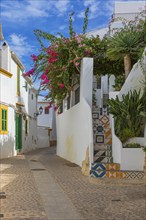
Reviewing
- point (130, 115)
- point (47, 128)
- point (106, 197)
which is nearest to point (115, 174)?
point (130, 115)

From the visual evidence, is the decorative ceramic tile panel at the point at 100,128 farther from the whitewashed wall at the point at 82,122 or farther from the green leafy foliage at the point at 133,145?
the green leafy foliage at the point at 133,145

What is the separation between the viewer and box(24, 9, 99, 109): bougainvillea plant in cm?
1269

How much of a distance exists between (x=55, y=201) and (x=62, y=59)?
7.78 meters

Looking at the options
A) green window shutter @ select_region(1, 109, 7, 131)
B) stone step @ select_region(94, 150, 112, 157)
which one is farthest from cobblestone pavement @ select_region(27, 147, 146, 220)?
green window shutter @ select_region(1, 109, 7, 131)

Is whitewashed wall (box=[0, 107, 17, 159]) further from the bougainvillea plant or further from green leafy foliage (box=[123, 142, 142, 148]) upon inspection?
green leafy foliage (box=[123, 142, 142, 148])

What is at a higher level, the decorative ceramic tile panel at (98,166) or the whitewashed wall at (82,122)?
the whitewashed wall at (82,122)

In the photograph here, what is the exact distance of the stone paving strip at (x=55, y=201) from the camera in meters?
5.23

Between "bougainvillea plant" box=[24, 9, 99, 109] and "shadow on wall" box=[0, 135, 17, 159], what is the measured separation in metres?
4.25

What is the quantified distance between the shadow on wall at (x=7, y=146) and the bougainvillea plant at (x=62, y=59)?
4.25 meters

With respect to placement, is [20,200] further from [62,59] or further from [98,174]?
[62,59]

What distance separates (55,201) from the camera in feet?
20.6

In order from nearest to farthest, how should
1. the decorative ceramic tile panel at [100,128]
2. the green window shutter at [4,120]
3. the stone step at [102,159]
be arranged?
the stone step at [102,159] < the decorative ceramic tile panel at [100,128] < the green window shutter at [4,120]

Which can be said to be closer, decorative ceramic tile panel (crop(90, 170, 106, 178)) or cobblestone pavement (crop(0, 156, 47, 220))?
cobblestone pavement (crop(0, 156, 47, 220))

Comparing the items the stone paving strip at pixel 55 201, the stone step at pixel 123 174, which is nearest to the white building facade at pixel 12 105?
the stone paving strip at pixel 55 201
